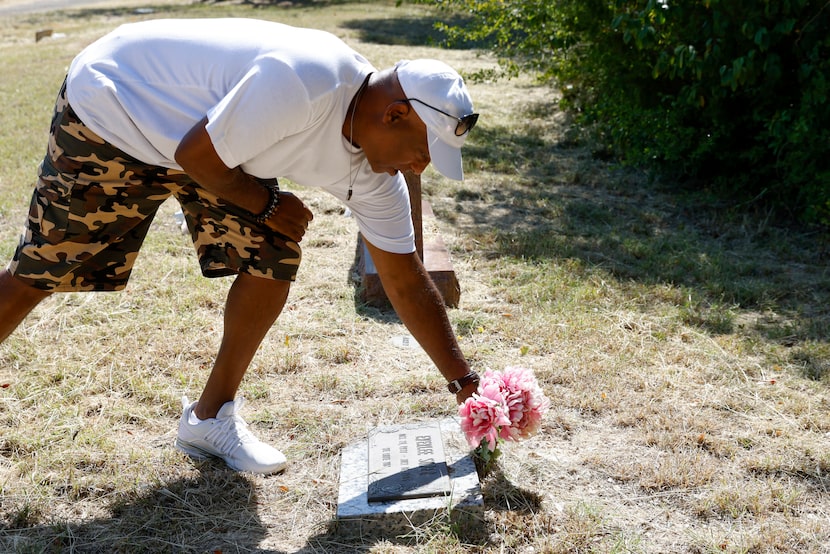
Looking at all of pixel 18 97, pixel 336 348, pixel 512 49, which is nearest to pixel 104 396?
pixel 336 348

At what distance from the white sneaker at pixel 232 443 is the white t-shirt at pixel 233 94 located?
0.93m

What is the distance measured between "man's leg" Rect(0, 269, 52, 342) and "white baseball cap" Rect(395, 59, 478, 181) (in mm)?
1349

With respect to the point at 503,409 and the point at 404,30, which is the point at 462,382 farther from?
the point at 404,30

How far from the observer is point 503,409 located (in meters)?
2.59

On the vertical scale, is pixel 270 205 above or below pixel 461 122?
below

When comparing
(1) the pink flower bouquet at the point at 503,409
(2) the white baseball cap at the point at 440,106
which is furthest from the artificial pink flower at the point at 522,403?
(2) the white baseball cap at the point at 440,106

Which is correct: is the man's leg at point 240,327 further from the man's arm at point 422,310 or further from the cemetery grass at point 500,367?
the man's arm at point 422,310

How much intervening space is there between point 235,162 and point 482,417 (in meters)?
1.06

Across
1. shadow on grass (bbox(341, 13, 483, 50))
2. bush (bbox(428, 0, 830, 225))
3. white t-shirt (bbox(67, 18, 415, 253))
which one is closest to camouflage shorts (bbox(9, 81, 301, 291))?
white t-shirt (bbox(67, 18, 415, 253))

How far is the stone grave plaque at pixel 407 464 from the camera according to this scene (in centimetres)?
270

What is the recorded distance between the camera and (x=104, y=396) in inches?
136

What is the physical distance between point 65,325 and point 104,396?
0.76m

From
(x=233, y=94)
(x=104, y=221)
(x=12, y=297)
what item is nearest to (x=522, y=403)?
(x=233, y=94)

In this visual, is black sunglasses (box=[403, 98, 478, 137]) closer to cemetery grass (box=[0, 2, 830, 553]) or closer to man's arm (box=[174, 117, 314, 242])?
man's arm (box=[174, 117, 314, 242])
